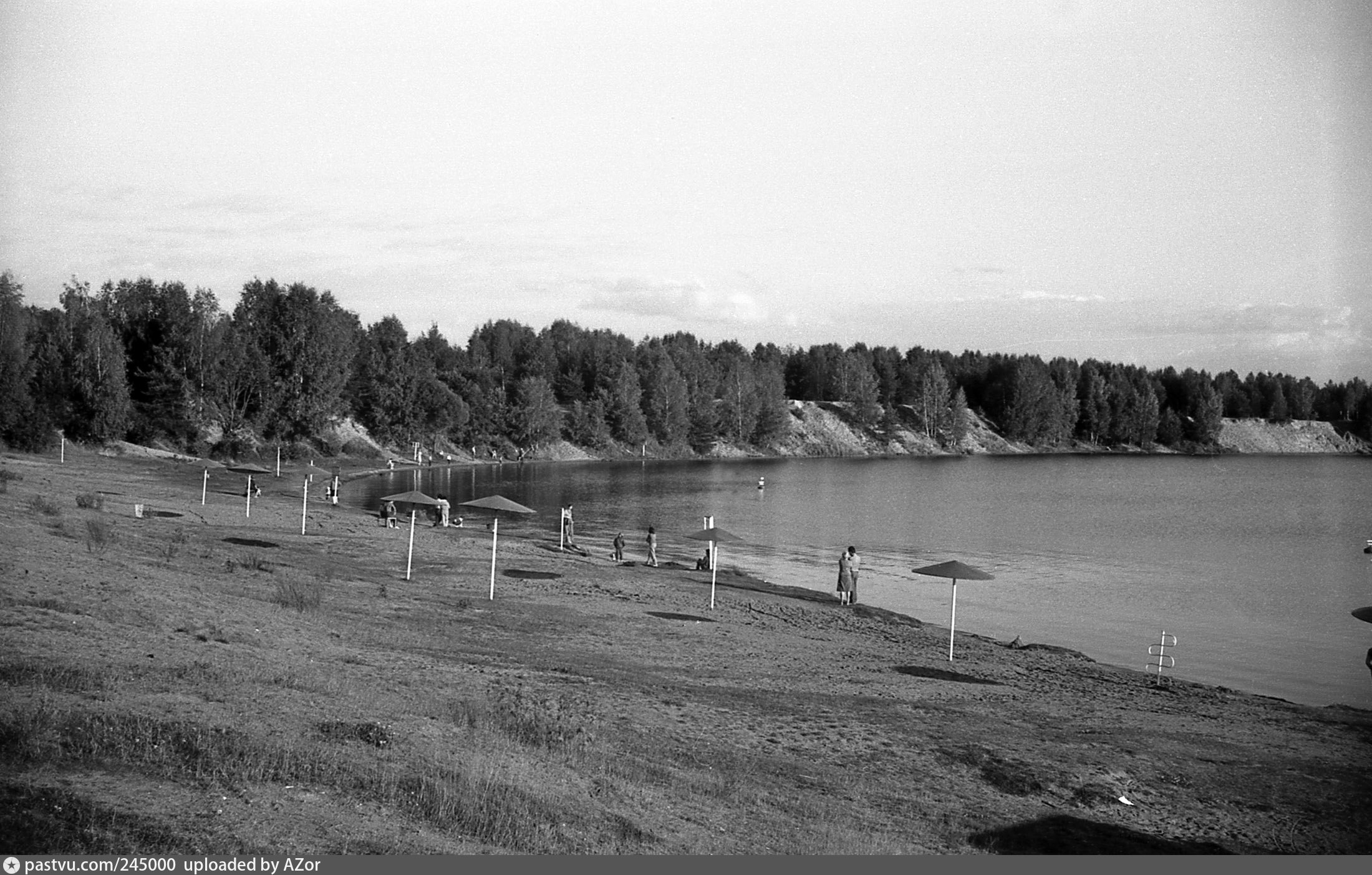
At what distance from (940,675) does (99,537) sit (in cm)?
2074

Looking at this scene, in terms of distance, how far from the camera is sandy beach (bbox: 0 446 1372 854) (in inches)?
413

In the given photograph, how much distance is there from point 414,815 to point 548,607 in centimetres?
1873

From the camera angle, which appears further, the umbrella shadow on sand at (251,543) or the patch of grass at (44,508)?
the umbrella shadow on sand at (251,543)

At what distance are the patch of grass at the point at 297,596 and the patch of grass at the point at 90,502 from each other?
1758 cm

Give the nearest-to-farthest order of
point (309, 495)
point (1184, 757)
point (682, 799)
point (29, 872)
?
1. point (29, 872)
2. point (682, 799)
3. point (1184, 757)
4. point (309, 495)

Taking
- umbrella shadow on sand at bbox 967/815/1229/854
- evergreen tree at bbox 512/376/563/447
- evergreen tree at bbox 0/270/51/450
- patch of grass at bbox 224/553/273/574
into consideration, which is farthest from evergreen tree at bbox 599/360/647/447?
umbrella shadow on sand at bbox 967/815/1229/854

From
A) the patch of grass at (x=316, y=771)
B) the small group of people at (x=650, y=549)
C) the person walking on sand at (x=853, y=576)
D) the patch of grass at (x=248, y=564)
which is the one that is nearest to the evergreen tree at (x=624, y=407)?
the small group of people at (x=650, y=549)

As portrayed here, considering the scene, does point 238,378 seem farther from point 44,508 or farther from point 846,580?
point 846,580

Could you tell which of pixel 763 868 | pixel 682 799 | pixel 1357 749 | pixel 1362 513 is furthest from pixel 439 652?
pixel 1362 513

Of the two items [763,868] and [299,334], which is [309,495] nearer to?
[299,334]

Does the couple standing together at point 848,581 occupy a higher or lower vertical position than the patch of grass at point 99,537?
lower

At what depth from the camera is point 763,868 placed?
400 inches

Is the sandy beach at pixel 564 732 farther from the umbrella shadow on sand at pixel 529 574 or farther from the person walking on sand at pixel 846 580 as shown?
the person walking on sand at pixel 846 580

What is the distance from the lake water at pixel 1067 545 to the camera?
34969 mm
